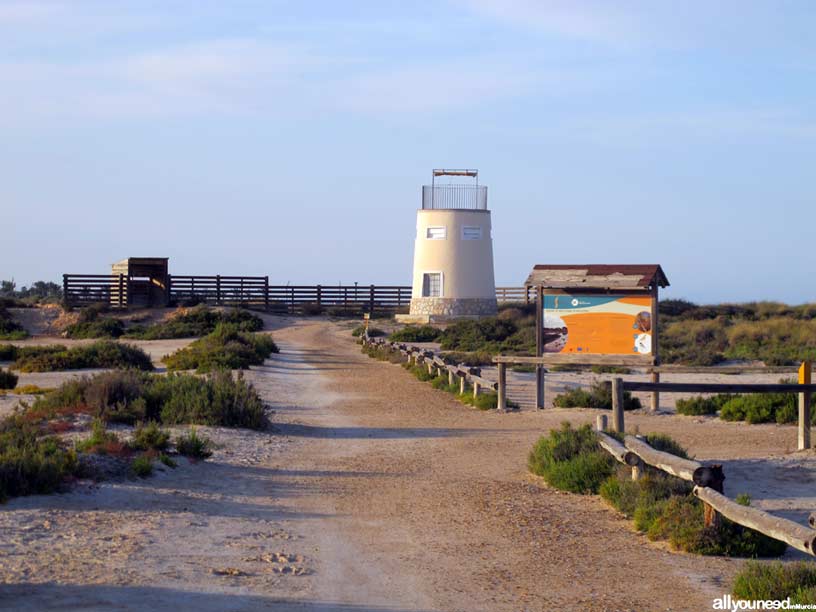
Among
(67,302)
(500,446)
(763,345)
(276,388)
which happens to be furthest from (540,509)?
(67,302)

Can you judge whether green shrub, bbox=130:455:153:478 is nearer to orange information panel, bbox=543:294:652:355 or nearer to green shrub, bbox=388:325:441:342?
orange information panel, bbox=543:294:652:355

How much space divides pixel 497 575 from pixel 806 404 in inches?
329

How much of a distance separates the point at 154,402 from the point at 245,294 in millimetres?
46875

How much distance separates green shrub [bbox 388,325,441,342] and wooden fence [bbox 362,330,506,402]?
7.66m

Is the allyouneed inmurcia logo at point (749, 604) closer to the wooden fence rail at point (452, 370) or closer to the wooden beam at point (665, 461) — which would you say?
the wooden beam at point (665, 461)

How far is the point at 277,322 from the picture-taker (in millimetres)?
54500

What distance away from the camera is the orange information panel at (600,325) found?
Answer: 766 inches

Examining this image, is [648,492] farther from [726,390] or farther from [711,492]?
[726,390]

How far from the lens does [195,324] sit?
4816 cm

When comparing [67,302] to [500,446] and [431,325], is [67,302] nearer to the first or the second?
[431,325]

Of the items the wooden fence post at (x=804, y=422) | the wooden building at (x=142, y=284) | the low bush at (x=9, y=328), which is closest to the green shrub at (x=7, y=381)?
the wooden fence post at (x=804, y=422)

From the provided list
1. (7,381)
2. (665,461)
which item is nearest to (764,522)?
(665,461)

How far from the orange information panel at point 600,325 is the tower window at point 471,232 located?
29.6m

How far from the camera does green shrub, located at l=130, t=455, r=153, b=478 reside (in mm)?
10836
